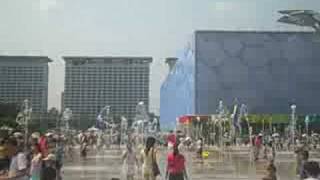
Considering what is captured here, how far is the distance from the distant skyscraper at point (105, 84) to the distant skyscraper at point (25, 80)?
8061 millimetres

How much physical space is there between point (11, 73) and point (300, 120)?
52483mm

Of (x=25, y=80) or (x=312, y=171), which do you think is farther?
(x=25, y=80)

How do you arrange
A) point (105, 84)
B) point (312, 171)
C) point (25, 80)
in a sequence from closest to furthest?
point (312, 171), point (25, 80), point (105, 84)

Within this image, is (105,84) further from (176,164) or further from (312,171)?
(312,171)

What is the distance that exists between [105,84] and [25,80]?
21452 millimetres

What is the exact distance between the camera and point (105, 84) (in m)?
130

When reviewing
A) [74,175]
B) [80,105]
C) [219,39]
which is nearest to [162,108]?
[80,105]

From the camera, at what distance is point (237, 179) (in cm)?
2148

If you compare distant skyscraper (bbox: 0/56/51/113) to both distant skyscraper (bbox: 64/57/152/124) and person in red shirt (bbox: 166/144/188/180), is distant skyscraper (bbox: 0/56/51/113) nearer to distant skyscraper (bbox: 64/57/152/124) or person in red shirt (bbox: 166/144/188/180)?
distant skyscraper (bbox: 64/57/152/124)

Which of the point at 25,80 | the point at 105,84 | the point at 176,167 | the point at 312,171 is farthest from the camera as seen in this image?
the point at 105,84

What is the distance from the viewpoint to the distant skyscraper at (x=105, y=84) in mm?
124562

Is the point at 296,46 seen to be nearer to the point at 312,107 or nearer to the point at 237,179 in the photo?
the point at 312,107

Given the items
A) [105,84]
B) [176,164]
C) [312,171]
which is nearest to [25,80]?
[105,84]

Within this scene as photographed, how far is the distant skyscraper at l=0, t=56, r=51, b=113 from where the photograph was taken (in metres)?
110
